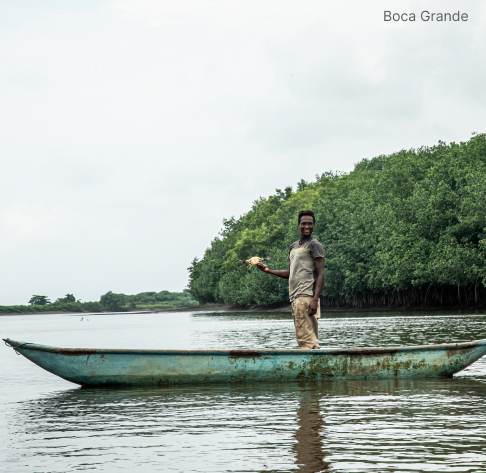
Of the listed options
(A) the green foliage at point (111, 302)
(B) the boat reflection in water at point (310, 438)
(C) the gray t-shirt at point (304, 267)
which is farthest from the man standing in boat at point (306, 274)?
(A) the green foliage at point (111, 302)

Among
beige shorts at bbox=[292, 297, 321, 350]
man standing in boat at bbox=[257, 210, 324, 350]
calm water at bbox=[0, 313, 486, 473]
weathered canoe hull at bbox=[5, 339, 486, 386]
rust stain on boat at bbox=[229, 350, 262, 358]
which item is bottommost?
calm water at bbox=[0, 313, 486, 473]

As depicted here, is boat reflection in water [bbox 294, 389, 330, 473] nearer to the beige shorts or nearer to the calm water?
the calm water

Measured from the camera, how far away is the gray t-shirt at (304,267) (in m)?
10.8

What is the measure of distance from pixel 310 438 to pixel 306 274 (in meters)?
4.29

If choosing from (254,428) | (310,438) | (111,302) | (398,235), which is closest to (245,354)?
(254,428)

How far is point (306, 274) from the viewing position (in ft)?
35.8

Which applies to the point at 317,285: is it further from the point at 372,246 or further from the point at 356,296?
the point at 356,296

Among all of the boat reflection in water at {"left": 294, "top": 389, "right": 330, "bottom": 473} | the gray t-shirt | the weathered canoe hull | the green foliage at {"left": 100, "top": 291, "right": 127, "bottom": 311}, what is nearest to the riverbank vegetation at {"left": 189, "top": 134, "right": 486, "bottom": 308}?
the weathered canoe hull

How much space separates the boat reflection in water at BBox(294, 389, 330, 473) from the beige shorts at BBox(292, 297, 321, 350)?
5.51 feet

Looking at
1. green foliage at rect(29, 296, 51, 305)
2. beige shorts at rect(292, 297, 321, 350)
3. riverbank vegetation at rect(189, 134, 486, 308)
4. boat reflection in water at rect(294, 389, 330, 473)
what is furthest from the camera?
green foliage at rect(29, 296, 51, 305)

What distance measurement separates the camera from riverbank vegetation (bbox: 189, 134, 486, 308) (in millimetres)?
49500

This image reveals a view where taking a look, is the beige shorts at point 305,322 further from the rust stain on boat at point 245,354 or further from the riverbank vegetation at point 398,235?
the riverbank vegetation at point 398,235

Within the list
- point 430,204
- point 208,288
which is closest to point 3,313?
point 208,288

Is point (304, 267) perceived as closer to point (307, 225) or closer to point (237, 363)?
point (307, 225)
